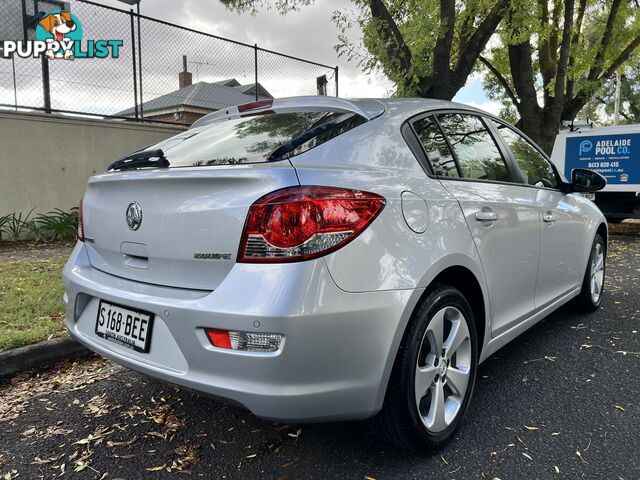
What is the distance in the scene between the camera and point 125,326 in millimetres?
2156

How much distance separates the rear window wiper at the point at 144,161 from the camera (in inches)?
92.5

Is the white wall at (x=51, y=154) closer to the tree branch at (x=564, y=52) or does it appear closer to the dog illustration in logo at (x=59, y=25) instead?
the dog illustration in logo at (x=59, y=25)

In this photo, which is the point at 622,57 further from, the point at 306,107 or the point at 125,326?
the point at 125,326

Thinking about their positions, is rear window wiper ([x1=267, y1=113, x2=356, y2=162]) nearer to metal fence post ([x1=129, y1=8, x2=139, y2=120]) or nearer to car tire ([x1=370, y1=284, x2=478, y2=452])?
car tire ([x1=370, y1=284, x2=478, y2=452])

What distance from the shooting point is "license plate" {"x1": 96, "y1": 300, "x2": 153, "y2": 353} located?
206 cm

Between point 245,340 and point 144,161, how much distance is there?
44.3 inches

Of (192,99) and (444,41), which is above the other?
(444,41)

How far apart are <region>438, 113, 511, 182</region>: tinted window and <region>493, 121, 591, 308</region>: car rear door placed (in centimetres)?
25

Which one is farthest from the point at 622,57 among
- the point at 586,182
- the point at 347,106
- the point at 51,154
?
the point at 347,106

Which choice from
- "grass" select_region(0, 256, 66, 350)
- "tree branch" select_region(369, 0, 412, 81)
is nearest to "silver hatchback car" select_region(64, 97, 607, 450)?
"grass" select_region(0, 256, 66, 350)

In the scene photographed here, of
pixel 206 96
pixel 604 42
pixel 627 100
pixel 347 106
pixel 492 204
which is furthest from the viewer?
pixel 627 100

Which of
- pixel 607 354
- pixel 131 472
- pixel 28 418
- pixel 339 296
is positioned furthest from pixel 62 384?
pixel 607 354

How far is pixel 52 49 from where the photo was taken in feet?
25.2

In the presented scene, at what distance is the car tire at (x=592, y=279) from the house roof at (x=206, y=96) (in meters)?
6.58
